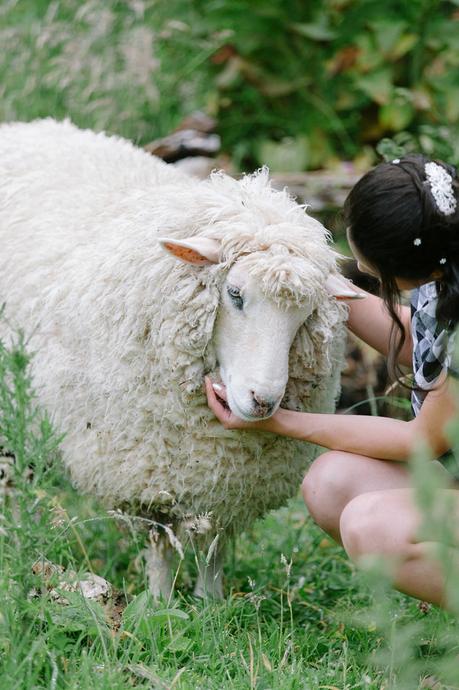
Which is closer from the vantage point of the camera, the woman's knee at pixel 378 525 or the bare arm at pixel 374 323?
the woman's knee at pixel 378 525

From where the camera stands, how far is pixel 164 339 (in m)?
2.33

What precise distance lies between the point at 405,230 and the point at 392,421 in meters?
0.46

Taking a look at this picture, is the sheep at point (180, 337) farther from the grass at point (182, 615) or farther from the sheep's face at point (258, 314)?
the grass at point (182, 615)

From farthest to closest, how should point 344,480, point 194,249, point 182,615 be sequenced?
point 344,480 → point 194,249 → point 182,615

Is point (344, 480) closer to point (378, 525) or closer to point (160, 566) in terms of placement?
point (378, 525)

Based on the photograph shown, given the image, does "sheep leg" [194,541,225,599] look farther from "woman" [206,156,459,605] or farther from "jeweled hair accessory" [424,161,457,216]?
"jeweled hair accessory" [424,161,457,216]

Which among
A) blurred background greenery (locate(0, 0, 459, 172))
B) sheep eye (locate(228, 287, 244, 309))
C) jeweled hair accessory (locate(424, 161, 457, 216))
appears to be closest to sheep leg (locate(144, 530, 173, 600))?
sheep eye (locate(228, 287, 244, 309))

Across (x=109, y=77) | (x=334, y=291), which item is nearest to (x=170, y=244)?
(x=334, y=291)

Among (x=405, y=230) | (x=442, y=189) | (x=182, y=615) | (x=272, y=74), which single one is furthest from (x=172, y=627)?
(x=272, y=74)

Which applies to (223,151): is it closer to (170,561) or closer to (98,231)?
(98,231)

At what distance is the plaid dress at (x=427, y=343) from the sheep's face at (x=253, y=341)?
29 cm

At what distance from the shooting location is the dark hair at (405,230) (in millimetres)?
2139

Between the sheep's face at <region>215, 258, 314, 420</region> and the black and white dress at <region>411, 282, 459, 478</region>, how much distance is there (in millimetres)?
287

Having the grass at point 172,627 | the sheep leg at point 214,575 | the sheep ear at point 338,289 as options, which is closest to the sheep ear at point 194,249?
the sheep ear at point 338,289
